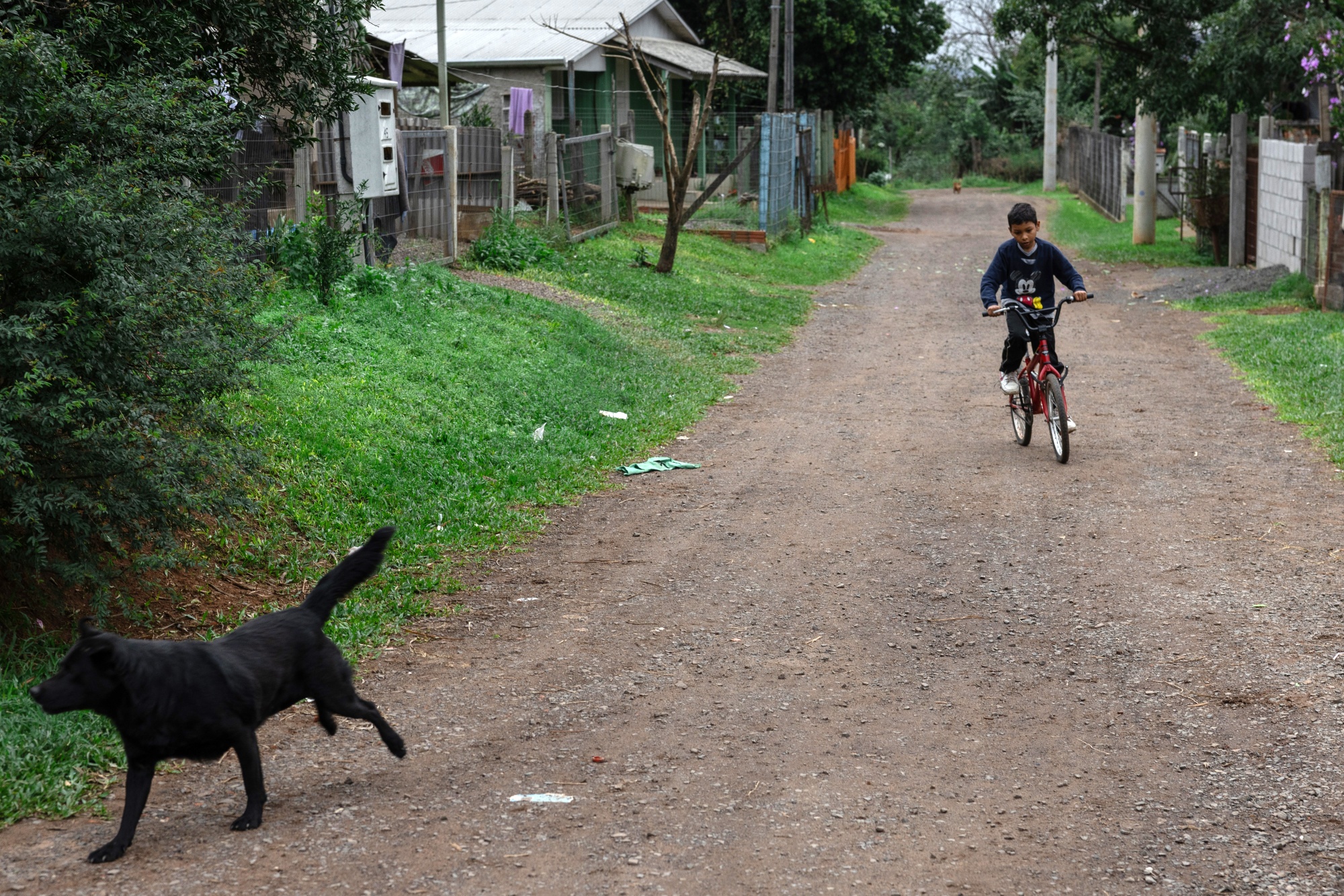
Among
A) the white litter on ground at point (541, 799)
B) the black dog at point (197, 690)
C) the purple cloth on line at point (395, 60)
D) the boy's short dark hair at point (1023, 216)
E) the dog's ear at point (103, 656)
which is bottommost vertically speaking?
the white litter on ground at point (541, 799)

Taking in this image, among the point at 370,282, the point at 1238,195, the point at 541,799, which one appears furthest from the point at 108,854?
the point at 1238,195

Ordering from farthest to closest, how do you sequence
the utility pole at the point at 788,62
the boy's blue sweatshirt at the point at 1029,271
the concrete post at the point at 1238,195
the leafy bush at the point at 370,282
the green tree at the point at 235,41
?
the utility pole at the point at 788,62 → the concrete post at the point at 1238,195 → the leafy bush at the point at 370,282 → the boy's blue sweatshirt at the point at 1029,271 → the green tree at the point at 235,41

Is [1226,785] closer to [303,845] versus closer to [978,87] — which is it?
[303,845]

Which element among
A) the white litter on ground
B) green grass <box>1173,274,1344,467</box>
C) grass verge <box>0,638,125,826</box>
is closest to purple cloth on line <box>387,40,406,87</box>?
green grass <box>1173,274,1344,467</box>

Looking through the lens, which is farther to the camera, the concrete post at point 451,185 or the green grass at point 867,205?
the green grass at point 867,205

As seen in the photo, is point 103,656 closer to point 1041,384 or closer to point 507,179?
point 1041,384

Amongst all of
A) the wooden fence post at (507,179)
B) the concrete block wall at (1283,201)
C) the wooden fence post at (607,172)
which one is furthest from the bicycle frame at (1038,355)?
the wooden fence post at (607,172)

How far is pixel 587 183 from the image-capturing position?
20672 millimetres

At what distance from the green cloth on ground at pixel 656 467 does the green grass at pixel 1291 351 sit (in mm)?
4317

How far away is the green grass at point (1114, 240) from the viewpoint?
22812mm

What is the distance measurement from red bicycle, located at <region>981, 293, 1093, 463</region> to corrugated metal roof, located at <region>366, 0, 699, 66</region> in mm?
15351

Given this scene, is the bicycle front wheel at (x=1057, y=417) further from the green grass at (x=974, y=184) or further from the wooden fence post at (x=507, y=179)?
the green grass at (x=974, y=184)

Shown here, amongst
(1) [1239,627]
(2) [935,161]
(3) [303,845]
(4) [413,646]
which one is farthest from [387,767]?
(2) [935,161]

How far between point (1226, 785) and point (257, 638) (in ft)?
10.4
